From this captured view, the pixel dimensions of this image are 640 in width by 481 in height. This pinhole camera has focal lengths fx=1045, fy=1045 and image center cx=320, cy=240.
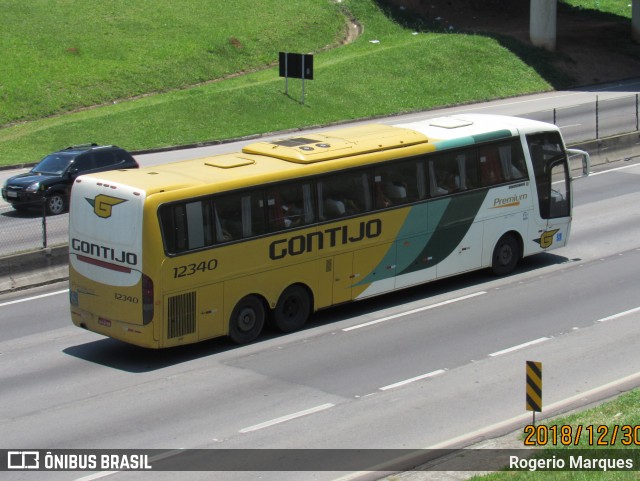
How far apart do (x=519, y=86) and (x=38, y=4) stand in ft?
87.1

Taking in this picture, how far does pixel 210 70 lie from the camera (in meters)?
53.5

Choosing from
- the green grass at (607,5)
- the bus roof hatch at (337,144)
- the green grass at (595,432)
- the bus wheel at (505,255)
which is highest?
the green grass at (607,5)

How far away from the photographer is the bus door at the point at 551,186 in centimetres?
2173

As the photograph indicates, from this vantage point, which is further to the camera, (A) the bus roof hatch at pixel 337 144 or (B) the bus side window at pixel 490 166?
(B) the bus side window at pixel 490 166

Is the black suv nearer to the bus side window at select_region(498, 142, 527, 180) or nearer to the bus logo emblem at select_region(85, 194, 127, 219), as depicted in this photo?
the bus logo emblem at select_region(85, 194, 127, 219)

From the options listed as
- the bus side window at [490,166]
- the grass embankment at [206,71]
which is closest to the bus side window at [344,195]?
the bus side window at [490,166]

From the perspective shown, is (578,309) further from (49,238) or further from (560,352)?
(49,238)

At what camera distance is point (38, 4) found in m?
57.6

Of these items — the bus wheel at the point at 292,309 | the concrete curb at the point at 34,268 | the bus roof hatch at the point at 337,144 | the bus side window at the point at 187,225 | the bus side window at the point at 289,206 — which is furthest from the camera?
the concrete curb at the point at 34,268

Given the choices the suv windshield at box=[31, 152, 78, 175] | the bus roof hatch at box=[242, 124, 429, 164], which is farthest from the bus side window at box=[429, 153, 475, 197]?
the suv windshield at box=[31, 152, 78, 175]

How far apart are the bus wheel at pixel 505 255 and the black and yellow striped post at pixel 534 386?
9.00 metres

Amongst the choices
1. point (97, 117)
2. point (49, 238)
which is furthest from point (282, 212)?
point (97, 117)

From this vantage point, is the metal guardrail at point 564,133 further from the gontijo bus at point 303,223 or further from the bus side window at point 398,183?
the bus side window at point 398,183

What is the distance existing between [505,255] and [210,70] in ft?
113
